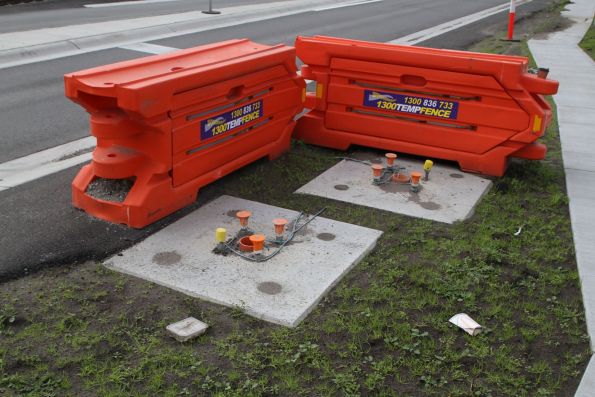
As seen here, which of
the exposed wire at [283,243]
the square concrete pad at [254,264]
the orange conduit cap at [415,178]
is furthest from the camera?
the orange conduit cap at [415,178]

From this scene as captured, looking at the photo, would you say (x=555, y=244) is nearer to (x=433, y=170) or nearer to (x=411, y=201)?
(x=411, y=201)

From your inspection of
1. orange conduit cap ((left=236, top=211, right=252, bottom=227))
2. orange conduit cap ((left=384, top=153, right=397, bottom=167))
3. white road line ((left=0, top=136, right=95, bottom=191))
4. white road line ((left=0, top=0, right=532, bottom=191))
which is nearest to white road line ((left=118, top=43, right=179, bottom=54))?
white road line ((left=0, top=0, right=532, bottom=191))

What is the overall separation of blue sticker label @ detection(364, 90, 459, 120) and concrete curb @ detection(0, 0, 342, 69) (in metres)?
7.96

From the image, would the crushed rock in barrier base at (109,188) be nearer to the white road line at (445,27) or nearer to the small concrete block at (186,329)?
the small concrete block at (186,329)

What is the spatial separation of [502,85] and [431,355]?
12.7 feet

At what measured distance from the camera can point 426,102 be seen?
7.39 metres

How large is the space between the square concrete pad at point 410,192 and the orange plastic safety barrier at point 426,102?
1.07 feet

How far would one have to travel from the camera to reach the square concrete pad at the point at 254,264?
4543 mm

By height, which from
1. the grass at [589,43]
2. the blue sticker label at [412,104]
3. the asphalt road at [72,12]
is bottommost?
the asphalt road at [72,12]

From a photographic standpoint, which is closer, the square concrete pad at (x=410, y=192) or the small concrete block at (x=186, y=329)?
the small concrete block at (x=186, y=329)

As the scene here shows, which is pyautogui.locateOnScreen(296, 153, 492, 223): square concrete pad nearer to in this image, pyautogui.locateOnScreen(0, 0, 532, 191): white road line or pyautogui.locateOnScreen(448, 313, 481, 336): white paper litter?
pyautogui.locateOnScreen(448, 313, 481, 336): white paper litter

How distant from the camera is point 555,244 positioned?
5605 millimetres

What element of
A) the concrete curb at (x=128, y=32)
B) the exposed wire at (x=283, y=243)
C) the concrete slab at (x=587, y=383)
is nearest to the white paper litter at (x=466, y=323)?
the concrete slab at (x=587, y=383)

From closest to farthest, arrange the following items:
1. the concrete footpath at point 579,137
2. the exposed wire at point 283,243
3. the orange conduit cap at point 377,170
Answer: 1. the concrete footpath at point 579,137
2. the exposed wire at point 283,243
3. the orange conduit cap at point 377,170
